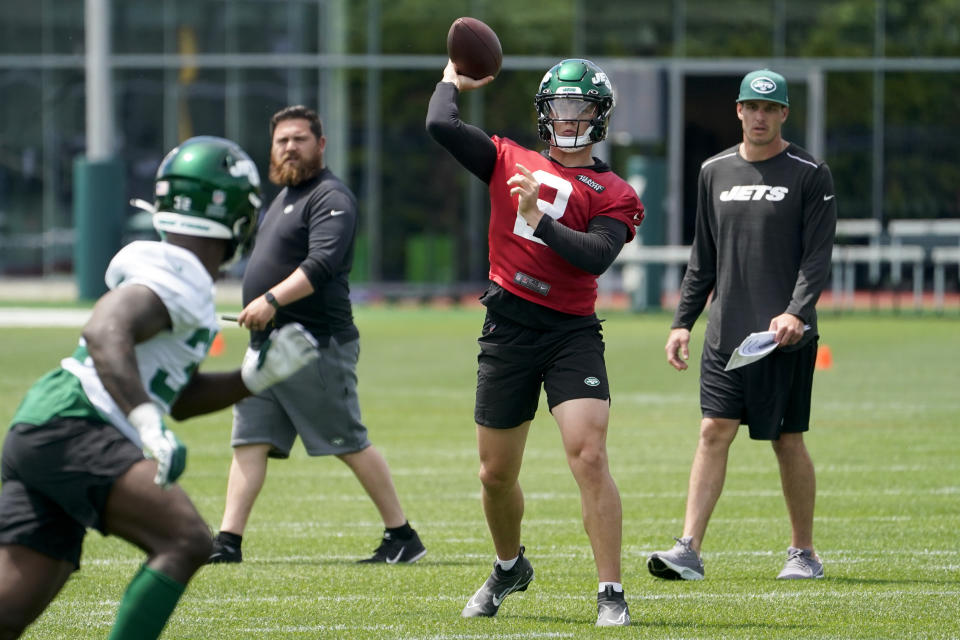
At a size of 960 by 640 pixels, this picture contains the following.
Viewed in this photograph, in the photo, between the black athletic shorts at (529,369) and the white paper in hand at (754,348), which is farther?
the white paper in hand at (754,348)

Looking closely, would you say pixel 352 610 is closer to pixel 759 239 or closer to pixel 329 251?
pixel 329 251

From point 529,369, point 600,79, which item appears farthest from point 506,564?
point 600,79

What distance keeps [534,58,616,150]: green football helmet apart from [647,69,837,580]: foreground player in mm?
1026

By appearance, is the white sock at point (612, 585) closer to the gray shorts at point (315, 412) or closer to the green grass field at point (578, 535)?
the green grass field at point (578, 535)

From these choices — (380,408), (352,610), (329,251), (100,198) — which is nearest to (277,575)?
(352,610)

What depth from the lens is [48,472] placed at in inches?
173

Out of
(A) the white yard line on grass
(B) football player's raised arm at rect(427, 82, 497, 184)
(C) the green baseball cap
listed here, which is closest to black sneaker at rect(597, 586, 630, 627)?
(B) football player's raised arm at rect(427, 82, 497, 184)

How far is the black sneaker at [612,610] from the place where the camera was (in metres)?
5.80

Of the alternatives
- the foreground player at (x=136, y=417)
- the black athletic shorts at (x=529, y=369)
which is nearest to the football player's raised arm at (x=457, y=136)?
the black athletic shorts at (x=529, y=369)

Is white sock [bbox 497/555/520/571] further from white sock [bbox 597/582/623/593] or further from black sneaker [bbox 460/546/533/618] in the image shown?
white sock [bbox 597/582/623/593]

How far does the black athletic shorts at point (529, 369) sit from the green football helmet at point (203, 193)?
5.54 feet

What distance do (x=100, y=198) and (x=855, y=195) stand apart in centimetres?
1321

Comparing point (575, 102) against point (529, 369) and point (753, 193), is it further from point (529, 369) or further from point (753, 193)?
point (753, 193)

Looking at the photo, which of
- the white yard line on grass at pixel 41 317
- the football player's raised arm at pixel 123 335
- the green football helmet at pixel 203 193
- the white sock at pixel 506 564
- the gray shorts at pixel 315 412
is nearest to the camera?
the football player's raised arm at pixel 123 335
